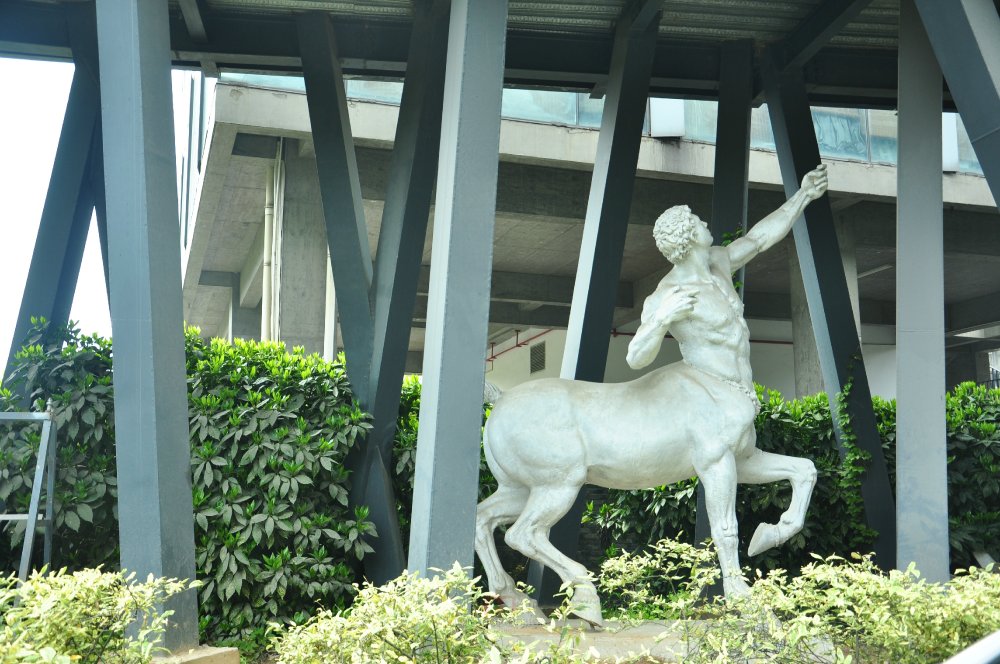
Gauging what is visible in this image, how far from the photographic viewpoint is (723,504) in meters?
5.56

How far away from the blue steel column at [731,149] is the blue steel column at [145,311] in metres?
4.34

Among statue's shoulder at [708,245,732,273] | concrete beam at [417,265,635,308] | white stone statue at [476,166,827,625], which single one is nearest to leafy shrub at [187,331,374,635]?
white stone statue at [476,166,827,625]

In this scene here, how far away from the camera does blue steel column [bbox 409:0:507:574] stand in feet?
13.8

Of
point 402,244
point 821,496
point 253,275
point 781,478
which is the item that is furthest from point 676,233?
point 253,275

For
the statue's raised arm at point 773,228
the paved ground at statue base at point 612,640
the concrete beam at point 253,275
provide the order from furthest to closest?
the concrete beam at point 253,275
the statue's raised arm at point 773,228
the paved ground at statue base at point 612,640

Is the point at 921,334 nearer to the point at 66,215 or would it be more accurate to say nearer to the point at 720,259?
the point at 720,259

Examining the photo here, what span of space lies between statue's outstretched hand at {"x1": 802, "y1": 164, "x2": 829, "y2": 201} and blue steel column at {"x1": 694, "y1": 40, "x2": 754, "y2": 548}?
3.61 feet

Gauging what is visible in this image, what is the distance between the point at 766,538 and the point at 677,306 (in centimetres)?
150

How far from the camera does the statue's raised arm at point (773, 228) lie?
6.15 m

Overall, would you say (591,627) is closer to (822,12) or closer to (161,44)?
(161,44)

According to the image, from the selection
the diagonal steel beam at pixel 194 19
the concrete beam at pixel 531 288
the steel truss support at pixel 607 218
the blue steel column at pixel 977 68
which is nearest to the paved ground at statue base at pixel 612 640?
the steel truss support at pixel 607 218

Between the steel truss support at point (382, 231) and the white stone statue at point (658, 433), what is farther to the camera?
the steel truss support at point (382, 231)

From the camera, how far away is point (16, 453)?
6.24 metres

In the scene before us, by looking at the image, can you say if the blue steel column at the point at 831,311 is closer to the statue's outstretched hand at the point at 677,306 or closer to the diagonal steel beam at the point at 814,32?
the diagonal steel beam at the point at 814,32
